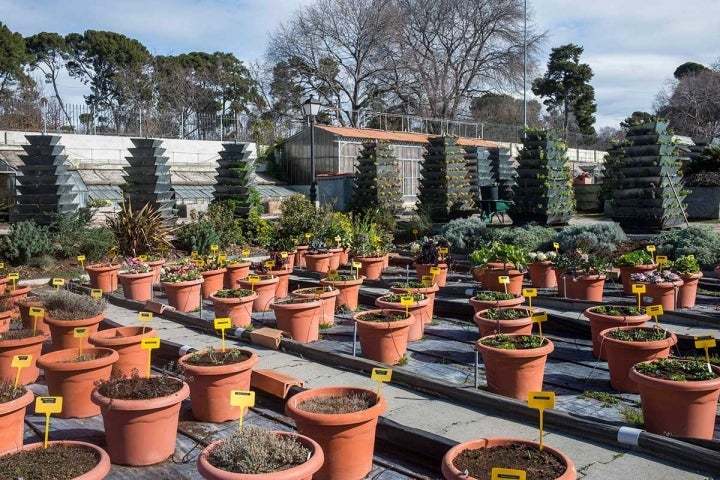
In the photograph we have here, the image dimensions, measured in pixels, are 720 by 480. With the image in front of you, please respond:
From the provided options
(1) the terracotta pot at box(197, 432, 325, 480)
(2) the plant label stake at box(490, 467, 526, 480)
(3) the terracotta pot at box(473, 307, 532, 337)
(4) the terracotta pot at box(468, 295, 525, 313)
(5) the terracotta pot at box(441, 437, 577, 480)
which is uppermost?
(4) the terracotta pot at box(468, 295, 525, 313)

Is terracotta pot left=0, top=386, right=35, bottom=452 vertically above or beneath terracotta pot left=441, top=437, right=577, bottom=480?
beneath

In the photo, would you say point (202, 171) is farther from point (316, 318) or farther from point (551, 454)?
point (551, 454)

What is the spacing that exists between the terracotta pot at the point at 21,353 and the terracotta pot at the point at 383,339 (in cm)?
291

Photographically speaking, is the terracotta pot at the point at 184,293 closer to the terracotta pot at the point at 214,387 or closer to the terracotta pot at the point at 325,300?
the terracotta pot at the point at 325,300

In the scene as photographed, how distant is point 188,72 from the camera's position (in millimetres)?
35875

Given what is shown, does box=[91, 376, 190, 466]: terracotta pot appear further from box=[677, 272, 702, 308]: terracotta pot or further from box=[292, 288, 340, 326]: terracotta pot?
box=[677, 272, 702, 308]: terracotta pot

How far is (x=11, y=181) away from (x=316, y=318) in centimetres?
1526

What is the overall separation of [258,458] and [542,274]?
716 centimetres

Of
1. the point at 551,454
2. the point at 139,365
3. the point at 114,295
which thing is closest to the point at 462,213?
the point at 114,295

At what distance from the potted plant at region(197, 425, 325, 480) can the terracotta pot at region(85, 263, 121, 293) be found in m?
7.25

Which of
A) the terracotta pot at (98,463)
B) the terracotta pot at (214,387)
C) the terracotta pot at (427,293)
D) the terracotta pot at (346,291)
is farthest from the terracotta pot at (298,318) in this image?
the terracotta pot at (98,463)

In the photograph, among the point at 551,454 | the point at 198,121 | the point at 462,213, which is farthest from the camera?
the point at 198,121

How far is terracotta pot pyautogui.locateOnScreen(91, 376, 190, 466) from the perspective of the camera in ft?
12.6

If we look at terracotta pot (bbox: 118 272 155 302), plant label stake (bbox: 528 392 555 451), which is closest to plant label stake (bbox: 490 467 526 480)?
plant label stake (bbox: 528 392 555 451)
